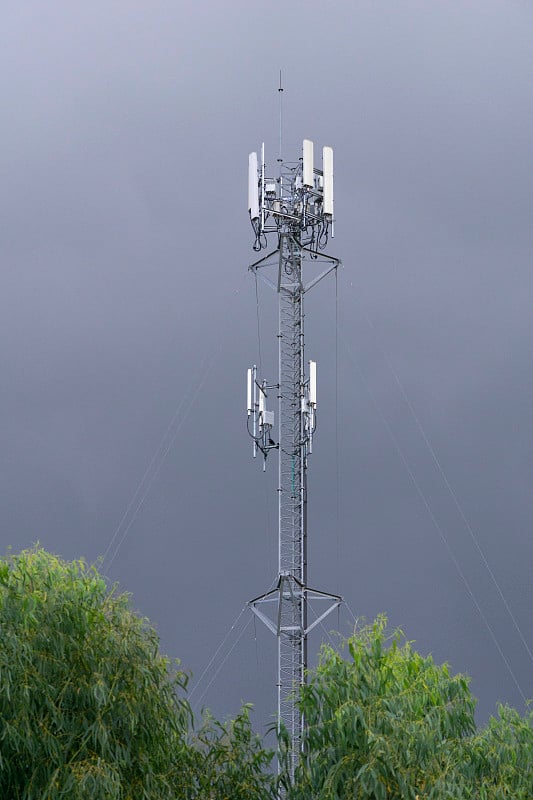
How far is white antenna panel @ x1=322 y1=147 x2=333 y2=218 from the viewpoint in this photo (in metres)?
23.1

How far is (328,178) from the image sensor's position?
76.5 ft

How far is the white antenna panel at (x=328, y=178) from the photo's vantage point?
75.7 feet

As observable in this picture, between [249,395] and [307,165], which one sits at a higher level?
[307,165]

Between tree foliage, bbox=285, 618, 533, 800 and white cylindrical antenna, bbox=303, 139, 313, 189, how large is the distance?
832 centimetres

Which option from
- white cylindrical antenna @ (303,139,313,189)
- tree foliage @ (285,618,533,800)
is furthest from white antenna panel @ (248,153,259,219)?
tree foliage @ (285,618,533,800)

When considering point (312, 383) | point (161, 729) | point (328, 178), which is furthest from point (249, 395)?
point (161, 729)

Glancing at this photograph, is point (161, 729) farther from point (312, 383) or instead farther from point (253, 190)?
point (253, 190)

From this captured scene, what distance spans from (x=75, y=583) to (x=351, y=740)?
4.03 metres

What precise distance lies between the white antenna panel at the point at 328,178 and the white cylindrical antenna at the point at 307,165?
0.25 meters

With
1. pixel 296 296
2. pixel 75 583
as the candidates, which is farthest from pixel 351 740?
pixel 296 296

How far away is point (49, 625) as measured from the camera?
609 inches

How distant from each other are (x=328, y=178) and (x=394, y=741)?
10957mm

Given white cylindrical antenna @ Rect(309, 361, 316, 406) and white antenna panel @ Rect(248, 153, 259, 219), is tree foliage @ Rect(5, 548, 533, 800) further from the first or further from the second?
white antenna panel @ Rect(248, 153, 259, 219)

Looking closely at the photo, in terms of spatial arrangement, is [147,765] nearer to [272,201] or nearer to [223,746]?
[223,746]
